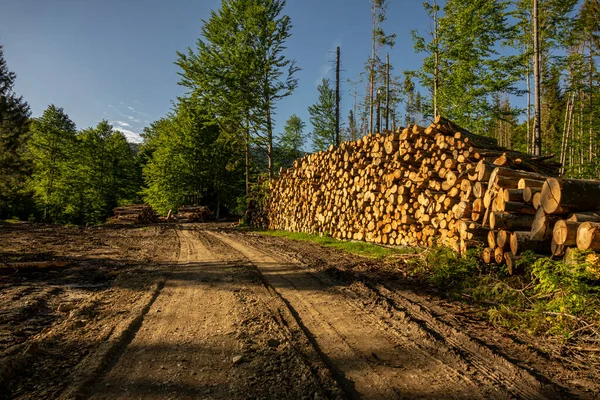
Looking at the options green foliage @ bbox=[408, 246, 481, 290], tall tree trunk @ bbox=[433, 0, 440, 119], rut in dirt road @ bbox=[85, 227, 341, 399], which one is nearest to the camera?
rut in dirt road @ bbox=[85, 227, 341, 399]

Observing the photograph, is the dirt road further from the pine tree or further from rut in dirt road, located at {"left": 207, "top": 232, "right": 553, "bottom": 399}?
the pine tree

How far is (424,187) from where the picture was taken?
728cm

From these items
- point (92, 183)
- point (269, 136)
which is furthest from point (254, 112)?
point (92, 183)

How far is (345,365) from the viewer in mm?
2439

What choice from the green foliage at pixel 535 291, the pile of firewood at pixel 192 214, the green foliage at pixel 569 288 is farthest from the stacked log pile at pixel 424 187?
the pile of firewood at pixel 192 214

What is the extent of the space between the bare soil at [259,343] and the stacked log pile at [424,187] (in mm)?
2060

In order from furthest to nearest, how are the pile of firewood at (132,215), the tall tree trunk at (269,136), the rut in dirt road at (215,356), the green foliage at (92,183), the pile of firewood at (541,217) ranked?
the green foliage at (92,183) → the pile of firewood at (132,215) → the tall tree trunk at (269,136) → the pile of firewood at (541,217) → the rut in dirt road at (215,356)

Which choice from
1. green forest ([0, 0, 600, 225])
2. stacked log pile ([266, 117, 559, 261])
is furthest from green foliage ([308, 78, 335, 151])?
stacked log pile ([266, 117, 559, 261])

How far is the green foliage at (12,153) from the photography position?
23.6 m

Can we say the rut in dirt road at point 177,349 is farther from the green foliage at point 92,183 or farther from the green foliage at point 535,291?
the green foliage at point 92,183

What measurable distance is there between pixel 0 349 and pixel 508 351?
4.81 meters

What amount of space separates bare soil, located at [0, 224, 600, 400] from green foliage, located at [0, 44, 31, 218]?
26044 mm

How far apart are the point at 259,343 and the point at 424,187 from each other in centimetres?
596

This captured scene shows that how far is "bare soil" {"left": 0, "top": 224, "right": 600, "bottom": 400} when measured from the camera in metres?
2.15
